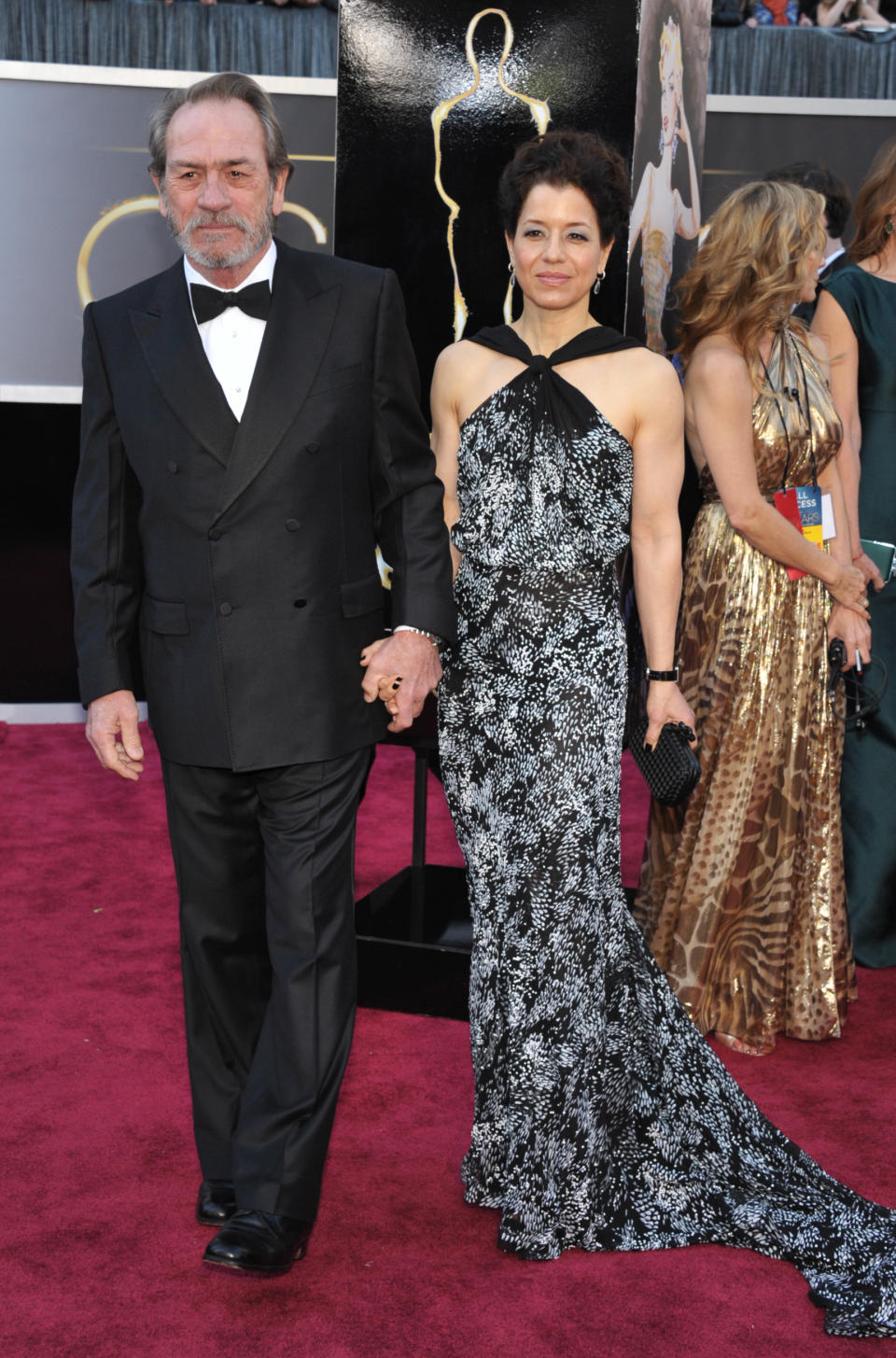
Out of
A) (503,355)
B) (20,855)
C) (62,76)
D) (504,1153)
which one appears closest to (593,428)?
(503,355)

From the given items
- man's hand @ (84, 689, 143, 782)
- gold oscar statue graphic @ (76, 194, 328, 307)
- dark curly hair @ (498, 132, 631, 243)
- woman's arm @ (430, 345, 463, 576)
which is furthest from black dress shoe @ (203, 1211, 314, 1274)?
gold oscar statue graphic @ (76, 194, 328, 307)

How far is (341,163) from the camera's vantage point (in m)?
3.51

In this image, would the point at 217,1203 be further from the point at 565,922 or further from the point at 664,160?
the point at 664,160

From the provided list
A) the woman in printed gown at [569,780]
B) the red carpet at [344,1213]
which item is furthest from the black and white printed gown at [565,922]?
the red carpet at [344,1213]

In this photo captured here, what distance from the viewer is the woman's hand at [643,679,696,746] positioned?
268cm

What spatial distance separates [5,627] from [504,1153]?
4.78m

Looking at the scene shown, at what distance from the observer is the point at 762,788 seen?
3391 millimetres

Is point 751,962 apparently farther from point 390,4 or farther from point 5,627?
point 5,627

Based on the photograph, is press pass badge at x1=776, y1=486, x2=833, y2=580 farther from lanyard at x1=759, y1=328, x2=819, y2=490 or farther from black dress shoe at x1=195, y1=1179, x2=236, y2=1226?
black dress shoe at x1=195, y1=1179, x2=236, y2=1226

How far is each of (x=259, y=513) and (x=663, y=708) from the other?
34.3 inches

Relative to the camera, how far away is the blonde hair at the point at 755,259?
3.20 meters

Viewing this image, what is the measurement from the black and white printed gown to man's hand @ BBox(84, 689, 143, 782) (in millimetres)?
609

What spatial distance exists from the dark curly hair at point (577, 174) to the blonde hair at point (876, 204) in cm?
142

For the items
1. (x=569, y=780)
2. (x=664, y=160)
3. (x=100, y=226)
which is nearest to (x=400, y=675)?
(x=569, y=780)
